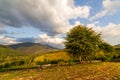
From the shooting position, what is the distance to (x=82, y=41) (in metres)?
53.8

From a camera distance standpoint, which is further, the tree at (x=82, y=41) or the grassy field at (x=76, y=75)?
the tree at (x=82, y=41)

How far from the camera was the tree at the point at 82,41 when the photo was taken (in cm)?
5397

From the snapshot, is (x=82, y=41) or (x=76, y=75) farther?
(x=82, y=41)

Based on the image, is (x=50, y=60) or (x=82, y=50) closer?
(x=82, y=50)

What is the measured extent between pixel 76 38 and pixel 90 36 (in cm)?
423

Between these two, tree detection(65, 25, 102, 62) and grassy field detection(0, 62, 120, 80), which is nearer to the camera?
grassy field detection(0, 62, 120, 80)

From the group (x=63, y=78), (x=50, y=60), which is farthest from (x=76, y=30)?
(x=50, y=60)

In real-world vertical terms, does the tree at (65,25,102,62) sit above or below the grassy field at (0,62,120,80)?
above

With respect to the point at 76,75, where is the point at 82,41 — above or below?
above

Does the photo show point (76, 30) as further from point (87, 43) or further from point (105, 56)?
point (105, 56)

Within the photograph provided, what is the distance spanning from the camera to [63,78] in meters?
31.7

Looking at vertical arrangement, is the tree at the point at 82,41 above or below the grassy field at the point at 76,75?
above

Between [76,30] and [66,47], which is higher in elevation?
[76,30]

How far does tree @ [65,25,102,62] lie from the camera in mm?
53969
